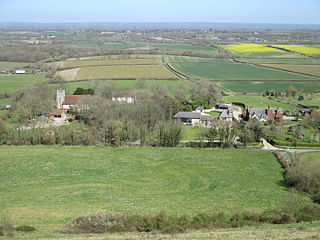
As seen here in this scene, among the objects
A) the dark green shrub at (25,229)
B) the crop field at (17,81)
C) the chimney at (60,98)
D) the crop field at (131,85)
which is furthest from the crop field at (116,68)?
the dark green shrub at (25,229)

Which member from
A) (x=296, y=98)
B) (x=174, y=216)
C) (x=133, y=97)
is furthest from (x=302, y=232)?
(x=296, y=98)

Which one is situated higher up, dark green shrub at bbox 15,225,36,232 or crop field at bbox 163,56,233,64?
crop field at bbox 163,56,233,64

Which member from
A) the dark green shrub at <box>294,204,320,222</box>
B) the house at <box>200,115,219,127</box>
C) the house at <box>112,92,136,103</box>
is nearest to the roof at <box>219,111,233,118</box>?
the house at <box>200,115,219,127</box>

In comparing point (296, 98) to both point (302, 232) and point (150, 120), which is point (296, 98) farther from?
point (302, 232)

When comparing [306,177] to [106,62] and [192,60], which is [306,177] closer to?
[106,62]

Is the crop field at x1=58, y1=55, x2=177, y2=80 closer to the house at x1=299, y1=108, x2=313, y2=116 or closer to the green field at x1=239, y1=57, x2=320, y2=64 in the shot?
the green field at x1=239, y1=57, x2=320, y2=64

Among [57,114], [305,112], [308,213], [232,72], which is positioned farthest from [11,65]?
[308,213]

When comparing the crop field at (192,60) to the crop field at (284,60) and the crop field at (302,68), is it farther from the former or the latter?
the crop field at (302,68)
